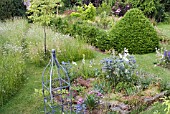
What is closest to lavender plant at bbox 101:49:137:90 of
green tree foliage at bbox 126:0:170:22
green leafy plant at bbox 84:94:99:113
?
green leafy plant at bbox 84:94:99:113

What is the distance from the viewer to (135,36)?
8.91 m

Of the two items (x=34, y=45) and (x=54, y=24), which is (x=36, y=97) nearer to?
(x=34, y=45)

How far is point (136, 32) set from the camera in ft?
29.3

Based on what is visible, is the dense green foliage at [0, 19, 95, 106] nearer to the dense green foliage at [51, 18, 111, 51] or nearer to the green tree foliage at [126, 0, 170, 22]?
the dense green foliage at [51, 18, 111, 51]

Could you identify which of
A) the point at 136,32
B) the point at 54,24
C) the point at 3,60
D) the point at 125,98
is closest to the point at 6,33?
the point at 54,24

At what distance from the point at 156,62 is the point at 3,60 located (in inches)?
148

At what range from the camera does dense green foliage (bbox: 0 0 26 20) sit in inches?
544

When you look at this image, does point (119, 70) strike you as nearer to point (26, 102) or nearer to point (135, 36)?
point (26, 102)

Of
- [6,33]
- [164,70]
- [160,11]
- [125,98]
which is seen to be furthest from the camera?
[160,11]

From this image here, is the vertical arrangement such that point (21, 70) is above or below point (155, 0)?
below

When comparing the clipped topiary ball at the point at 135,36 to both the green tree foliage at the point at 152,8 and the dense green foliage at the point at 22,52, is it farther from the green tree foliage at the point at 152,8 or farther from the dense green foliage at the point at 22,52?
the green tree foliage at the point at 152,8

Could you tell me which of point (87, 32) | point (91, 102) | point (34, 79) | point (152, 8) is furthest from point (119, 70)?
point (152, 8)

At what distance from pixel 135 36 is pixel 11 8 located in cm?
713

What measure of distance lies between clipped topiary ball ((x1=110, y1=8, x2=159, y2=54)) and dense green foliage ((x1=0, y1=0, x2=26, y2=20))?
6532 mm
